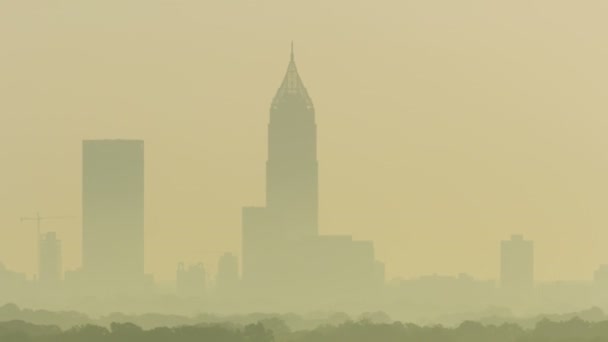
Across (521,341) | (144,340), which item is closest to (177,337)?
(144,340)

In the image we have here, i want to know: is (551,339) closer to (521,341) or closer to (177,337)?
(521,341)

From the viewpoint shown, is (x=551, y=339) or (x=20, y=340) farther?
(x=551, y=339)

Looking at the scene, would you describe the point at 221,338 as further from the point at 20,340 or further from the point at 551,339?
the point at 551,339

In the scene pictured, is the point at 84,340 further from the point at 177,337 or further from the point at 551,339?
the point at 551,339

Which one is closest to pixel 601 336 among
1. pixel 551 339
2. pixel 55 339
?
pixel 551 339

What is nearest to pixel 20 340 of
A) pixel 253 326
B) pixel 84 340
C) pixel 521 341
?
pixel 84 340

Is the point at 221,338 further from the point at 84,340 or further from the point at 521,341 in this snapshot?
the point at 521,341

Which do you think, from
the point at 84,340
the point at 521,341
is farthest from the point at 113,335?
the point at 521,341
